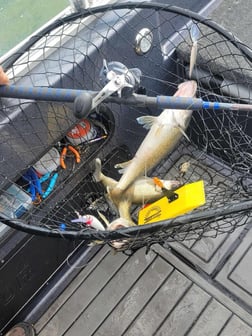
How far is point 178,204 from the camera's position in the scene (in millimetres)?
1480

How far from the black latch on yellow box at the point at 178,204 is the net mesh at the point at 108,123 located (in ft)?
0.17

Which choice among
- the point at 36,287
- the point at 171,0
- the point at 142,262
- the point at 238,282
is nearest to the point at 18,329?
the point at 36,287

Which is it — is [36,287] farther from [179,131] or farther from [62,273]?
[179,131]

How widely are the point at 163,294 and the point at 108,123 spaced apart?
78 cm

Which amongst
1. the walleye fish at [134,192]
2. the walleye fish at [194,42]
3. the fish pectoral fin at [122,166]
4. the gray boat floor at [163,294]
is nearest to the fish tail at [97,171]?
the walleye fish at [134,192]

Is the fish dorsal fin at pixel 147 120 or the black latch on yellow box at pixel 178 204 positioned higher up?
the fish dorsal fin at pixel 147 120

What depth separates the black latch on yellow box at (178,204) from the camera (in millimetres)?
1429

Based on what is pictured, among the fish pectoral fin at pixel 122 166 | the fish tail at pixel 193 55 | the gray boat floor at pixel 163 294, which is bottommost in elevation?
the gray boat floor at pixel 163 294

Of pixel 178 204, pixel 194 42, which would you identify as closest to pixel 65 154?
pixel 178 204

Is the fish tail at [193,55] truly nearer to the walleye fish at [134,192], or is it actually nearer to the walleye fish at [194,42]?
the walleye fish at [194,42]

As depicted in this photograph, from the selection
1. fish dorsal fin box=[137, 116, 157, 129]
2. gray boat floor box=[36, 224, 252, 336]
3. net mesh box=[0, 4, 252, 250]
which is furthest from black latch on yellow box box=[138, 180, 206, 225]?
gray boat floor box=[36, 224, 252, 336]

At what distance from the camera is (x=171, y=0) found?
1.95m

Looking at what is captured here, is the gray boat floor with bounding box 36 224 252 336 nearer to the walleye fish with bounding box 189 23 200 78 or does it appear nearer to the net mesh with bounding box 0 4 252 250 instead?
the net mesh with bounding box 0 4 252 250

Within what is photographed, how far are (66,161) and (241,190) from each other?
2.35 ft
